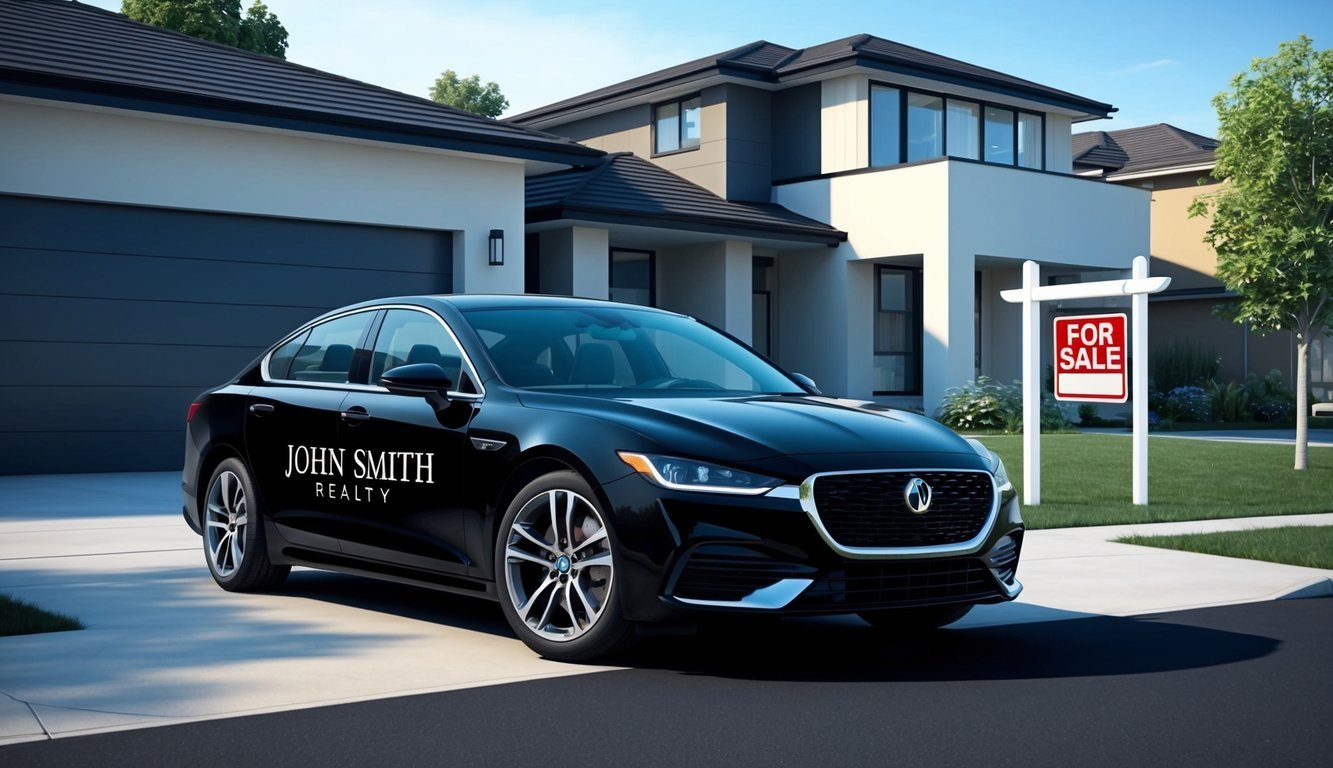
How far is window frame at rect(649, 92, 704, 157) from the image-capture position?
28312 mm

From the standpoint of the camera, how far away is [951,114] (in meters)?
28.4

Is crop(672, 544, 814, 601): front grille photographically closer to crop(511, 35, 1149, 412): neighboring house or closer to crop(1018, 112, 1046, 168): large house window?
crop(511, 35, 1149, 412): neighboring house

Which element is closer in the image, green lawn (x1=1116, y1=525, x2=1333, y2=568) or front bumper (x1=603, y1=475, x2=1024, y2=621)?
front bumper (x1=603, y1=475, x2=1024, y2=621)

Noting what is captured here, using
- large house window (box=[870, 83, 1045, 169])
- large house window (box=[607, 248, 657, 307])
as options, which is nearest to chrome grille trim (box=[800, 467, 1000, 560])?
large house window (box=[607, 248, 657, 307])

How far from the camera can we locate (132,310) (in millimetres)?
16031

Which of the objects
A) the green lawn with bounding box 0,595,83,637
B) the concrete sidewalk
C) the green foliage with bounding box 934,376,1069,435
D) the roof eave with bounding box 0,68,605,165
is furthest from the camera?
the green foliage with bounding box 934,376,1069,435

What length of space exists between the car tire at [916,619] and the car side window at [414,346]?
7.31 ft

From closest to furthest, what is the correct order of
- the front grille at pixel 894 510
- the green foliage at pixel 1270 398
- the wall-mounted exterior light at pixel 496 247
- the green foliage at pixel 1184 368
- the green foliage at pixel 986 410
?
the front grille at pixel 894 510, the wall-mounted exterior light at pixel 496 247, the green foliage at pixel 986 410, the green foliage at pixel 1270 398, the green foliage at pixel 1184 368

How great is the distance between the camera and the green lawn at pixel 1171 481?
41.4 feet

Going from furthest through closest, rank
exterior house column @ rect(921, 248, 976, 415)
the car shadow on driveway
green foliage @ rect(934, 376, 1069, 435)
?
exterior house column @ rect(921, 248, 976, 415) < green foliage @ rect(934, 376, 1069, 435) < the car shadow on driveway

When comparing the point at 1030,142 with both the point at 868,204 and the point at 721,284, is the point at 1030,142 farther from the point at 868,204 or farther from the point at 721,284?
the point at 721,284

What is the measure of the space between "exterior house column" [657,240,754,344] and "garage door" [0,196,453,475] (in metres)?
9.09

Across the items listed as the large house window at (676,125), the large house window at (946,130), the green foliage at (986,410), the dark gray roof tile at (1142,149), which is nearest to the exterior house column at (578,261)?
the large house window at (676,125)

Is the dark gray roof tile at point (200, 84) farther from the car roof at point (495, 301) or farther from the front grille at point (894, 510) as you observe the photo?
the front grille at point (894, 510)
